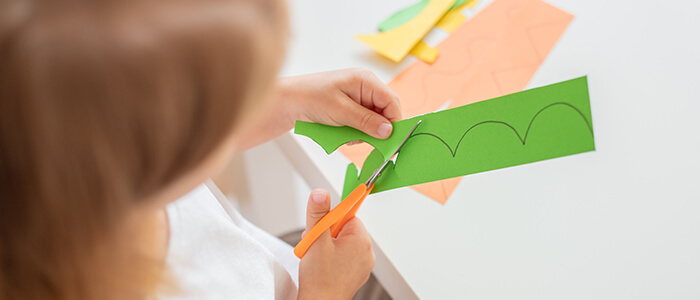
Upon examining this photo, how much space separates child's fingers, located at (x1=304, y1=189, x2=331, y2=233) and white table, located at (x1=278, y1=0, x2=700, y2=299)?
51 mm

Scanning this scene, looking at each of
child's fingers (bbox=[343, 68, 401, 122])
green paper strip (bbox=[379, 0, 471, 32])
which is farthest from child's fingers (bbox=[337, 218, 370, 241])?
green paper strip (bbox=[379, 0, 471, 32])

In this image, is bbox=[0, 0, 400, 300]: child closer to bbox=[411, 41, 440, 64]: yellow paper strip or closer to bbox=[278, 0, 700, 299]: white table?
bbox=[278, 0, 700, 299]: white table

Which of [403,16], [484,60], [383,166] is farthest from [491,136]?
[403,16]

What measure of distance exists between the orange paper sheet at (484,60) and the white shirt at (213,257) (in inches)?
6.1

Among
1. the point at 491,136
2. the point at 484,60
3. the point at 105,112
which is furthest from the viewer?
the point at 484,60

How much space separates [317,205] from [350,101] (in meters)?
0.11

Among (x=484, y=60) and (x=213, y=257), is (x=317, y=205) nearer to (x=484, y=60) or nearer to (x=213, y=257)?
(x=213, y=257)

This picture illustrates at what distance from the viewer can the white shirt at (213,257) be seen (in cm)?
51

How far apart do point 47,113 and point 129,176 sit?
5 cm

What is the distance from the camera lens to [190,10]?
0.85 feet

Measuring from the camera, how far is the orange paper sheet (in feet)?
2.16

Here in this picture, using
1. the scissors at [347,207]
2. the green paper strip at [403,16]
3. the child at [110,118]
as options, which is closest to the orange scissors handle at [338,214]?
the scissors at [347,207]

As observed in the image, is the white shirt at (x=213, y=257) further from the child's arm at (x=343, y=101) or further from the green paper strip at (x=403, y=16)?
the green paper strip at (x=403, y=16)

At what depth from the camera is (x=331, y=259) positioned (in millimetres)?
547
